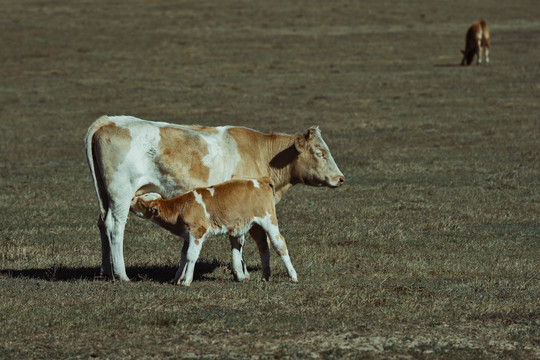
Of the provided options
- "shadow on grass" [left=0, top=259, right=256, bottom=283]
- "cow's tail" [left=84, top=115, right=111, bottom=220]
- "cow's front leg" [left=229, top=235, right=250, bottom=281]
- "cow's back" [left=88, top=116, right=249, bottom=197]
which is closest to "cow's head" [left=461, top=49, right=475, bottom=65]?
"shadow on grass" [left=0, top=259, right=256, bottom=283]

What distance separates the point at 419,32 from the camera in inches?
1911

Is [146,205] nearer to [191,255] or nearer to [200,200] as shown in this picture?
[200,200]

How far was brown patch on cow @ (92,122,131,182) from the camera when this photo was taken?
1012cm

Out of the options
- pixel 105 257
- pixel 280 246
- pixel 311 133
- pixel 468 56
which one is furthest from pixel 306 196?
pixel 468 56

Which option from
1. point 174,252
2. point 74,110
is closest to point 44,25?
point 74,110

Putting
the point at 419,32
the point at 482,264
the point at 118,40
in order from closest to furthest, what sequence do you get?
the point at 482,264 → the point at 118,40 → the point at 419,32

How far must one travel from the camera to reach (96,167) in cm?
1046

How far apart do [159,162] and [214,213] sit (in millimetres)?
1116

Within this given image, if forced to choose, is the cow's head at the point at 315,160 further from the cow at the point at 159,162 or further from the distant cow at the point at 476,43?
the distant cow at the point at 476,43

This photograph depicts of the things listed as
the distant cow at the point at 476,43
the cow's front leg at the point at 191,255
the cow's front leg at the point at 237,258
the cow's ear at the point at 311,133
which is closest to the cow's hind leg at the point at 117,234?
the cow's front leg at the point at 191,255

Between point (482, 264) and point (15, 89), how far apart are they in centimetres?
2641

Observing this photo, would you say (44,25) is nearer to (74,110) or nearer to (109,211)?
(74,110)

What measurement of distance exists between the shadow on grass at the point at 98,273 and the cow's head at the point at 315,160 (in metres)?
1.49

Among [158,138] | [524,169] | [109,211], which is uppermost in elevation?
[158,138]
